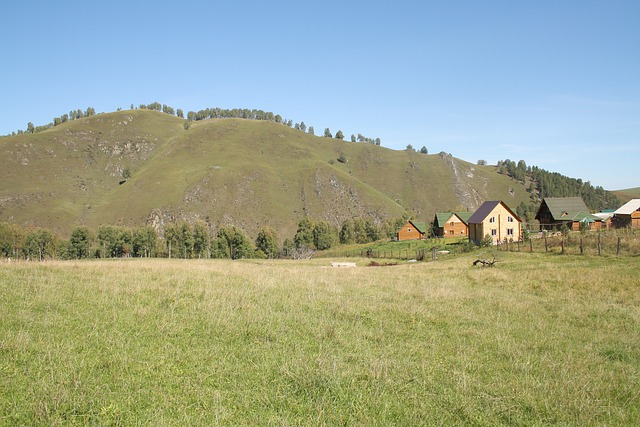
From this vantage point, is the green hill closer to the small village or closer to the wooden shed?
the small village

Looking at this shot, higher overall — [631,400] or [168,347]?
[168,347]

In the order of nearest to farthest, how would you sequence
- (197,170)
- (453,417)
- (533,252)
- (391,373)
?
(453,417), (391,373), (533,252), (197,170)

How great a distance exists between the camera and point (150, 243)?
10894cm

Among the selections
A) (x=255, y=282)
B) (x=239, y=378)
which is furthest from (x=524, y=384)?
(x=255, y=282)

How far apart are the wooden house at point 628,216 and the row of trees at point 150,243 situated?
221 feet

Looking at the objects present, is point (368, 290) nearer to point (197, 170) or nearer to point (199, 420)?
point (199, 420)

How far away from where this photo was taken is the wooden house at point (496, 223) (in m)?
74.1

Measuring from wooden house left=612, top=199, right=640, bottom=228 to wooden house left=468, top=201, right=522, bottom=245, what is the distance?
17.1 metres

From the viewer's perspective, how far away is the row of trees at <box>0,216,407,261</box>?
326ft

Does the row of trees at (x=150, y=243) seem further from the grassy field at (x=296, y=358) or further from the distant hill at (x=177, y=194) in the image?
the grassy field at (x=296, y=358)

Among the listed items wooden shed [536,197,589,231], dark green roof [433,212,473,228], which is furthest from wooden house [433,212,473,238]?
wooden shed [536,197,589,231]

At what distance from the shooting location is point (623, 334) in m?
12.2

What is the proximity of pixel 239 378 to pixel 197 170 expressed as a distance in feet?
608

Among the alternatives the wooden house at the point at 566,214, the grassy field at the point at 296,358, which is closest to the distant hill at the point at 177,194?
the wooden house at the point at 566,214
